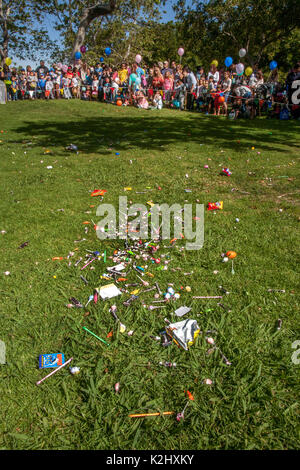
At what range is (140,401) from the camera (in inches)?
84.2

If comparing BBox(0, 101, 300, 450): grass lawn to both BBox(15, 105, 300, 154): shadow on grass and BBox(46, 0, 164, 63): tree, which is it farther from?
BBox(46, 0, 164, 63): tree

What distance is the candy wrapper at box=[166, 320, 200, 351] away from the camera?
2.53 m

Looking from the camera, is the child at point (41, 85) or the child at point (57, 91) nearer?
the child at point (41, 85)

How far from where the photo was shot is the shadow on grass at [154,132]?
8955mm

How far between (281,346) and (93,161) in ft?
20.5

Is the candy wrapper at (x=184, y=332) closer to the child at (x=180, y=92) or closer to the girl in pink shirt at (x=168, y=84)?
the child at (x=180, y=92)

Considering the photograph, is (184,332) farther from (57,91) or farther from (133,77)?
(57,91)

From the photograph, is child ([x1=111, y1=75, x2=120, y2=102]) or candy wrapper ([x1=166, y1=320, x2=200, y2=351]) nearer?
candy wrapper ([x1=166, y1=320, x2=200, y2=351])

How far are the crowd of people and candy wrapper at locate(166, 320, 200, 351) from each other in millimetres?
12962

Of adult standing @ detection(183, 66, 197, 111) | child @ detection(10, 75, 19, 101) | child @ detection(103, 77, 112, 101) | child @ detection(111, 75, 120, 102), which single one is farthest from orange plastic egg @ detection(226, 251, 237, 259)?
child @ detection(10, 75, 19, 101)

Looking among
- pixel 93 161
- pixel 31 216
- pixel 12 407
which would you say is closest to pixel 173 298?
pixel 12 407

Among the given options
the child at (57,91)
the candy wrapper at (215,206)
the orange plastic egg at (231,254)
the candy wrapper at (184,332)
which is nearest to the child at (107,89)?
the child at (57,91)

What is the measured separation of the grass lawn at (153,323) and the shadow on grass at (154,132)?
9.04 ft

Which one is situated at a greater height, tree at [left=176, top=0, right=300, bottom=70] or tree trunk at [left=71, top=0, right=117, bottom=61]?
tree at [left=176, top=0, right=300, bottom=70]
